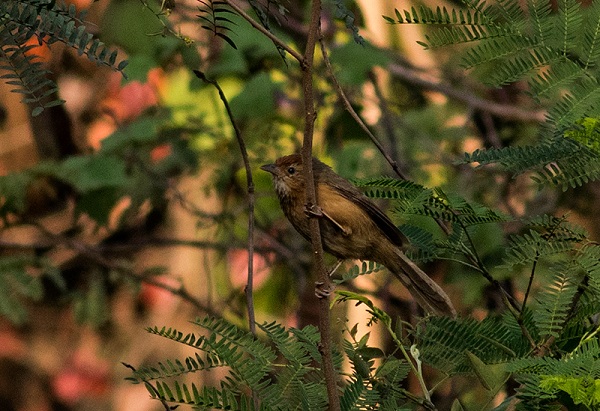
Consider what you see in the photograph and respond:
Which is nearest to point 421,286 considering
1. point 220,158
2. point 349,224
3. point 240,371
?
point 349,224

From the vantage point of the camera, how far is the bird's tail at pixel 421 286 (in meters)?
2.87

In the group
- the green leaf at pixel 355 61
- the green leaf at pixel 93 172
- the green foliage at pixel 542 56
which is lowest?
the green leaf at pixel 93 172

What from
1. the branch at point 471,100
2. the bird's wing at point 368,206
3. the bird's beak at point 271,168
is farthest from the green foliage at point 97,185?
the bird's wing at point 368,206

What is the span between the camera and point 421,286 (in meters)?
3.44

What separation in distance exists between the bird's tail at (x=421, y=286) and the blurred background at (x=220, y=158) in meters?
1.03

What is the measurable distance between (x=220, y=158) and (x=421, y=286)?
2877mm

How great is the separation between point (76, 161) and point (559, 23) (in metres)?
3.50

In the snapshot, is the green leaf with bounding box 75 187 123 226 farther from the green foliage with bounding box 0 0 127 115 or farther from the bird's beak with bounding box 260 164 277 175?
the green foliage with bounding box 0 0 127 115

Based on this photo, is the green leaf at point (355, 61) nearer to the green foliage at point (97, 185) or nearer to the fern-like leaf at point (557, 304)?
the green foliage at point (97, 185)

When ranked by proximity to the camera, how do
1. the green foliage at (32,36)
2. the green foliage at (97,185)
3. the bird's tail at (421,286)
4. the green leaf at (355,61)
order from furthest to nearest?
the green foliage at (97,185)
the green leaf at (355,61)
the bird's tail at (421,286)
the green foliage at (32,36)

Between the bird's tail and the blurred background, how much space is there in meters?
1.03

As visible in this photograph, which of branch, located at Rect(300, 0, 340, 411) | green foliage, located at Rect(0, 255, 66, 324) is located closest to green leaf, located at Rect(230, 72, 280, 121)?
green foliage, located at Rect(0, 255, 66, 324)

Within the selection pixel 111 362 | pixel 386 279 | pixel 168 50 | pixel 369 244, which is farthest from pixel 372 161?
pixel 111 362

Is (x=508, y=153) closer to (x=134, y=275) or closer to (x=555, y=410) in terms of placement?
(x=555, y=410)
